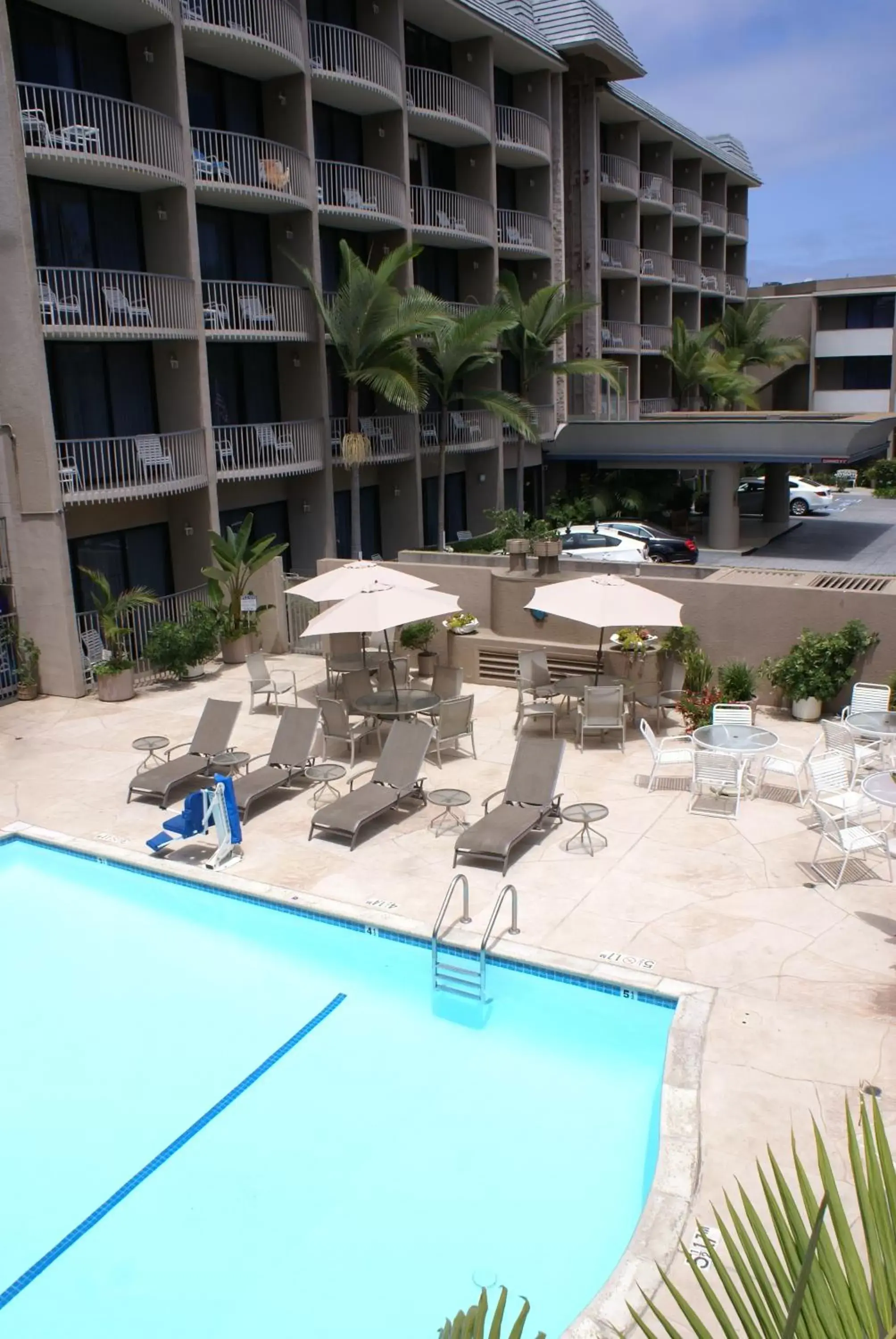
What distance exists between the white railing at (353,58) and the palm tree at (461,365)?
222 inches

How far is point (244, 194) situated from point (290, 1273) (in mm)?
21498

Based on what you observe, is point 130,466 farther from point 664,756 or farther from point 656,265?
point 656,265

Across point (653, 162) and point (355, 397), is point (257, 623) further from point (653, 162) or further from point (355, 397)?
point (653, 162)

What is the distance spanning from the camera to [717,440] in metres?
35.0

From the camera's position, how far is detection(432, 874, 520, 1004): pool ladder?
32.9 ft

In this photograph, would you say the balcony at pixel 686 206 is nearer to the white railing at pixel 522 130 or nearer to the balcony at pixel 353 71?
the white railing at pixel 522 130

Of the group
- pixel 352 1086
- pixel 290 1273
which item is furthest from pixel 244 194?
pixel 290 1273

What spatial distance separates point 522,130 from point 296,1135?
1324 inches

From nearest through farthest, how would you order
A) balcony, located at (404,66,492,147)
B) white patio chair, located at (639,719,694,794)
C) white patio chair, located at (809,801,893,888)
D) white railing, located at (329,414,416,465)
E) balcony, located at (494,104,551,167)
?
1. white patio chair, located at (809,801,893,888)
2. white patio chair, located at (639,719,694,794)
3. white railing, located at (329,414,416,465)
4. balcony, located at (404,66,492,147)
5. balcony, located at (494,104,551,167)

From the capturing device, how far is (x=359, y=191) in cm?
2756

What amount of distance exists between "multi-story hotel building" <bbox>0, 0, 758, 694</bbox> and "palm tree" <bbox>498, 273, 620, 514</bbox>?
115cm

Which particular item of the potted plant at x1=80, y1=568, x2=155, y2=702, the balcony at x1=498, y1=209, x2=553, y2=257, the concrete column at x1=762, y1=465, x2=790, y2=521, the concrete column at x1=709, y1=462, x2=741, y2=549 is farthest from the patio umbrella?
the concrete column at x1=762, y1=465, x2=790, y2=521

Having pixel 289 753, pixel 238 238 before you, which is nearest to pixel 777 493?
pixel 238 238

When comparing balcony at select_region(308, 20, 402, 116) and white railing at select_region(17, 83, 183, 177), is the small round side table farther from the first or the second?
balcony at select_region(308, 20, 402, 116)
